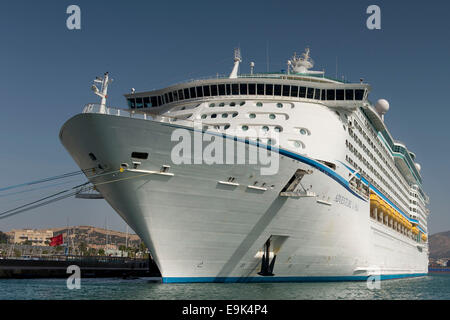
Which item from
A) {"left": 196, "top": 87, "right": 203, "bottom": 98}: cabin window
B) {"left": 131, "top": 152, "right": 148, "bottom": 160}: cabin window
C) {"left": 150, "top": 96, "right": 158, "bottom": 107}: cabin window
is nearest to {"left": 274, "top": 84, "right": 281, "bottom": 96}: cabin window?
{"left": 196, "top": 87, "right": 203, "bottom": 98}: cabin window

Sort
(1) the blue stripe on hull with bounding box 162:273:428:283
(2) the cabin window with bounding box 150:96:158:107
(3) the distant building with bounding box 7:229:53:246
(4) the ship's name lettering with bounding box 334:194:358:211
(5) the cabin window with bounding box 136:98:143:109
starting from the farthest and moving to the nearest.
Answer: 1. (3) the distant building with bounding box 7:229:53:246
2. (5) the cabin window with bounding box 136:98:143:109
3. (2) the cabin window with bounding box 150:96:158:107
4. (4) the ship's name lettering with bounding box 334:194:358:211
5. (1) the blue stripe on hull with bounding box 162:273:428:283

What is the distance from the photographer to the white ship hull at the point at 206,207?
16578 mm

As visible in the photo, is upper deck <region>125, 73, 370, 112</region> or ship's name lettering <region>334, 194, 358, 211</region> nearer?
ship's name lettering <region>334, 194, 358, 211</region>

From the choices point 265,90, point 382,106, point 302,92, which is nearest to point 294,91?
point 302,92

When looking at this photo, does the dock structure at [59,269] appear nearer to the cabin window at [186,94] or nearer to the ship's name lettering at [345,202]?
the cabin window at [186,94]

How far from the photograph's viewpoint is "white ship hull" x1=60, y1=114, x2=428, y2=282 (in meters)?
16.6

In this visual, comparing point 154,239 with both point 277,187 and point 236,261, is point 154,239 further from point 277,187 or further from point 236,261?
point 277,187

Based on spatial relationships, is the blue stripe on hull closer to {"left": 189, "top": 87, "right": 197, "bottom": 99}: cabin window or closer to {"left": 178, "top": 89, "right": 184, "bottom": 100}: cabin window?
{"left": 189, "top": 87, "right": 197, "bottom": 99}: cabin window

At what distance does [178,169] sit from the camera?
664 inches

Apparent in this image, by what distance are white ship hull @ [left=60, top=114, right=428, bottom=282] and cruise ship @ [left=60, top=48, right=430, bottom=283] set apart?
0.04 m

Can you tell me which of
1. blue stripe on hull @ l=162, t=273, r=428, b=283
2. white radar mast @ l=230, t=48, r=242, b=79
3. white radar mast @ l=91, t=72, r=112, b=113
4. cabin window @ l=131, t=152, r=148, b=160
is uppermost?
white radar mast @ l=230, t=48, r=242, b=79

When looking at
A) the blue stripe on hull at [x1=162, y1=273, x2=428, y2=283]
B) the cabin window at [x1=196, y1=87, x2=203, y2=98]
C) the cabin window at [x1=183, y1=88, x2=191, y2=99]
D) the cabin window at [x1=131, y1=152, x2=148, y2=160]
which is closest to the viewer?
Answer: the cabin window at [x1=131, y1=152, x2=148, y2=160]

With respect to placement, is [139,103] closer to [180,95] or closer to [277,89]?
[180,95]

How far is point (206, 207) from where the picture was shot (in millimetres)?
17672
